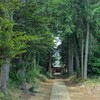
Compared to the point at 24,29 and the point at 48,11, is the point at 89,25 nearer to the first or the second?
the point at 48,11

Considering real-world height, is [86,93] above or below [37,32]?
below

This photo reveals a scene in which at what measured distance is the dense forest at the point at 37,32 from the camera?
9.51 metres

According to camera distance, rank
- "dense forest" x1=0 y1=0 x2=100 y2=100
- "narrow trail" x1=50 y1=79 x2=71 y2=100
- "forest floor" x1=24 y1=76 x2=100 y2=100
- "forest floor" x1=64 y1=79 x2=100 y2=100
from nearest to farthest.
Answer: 1. "dense forest" x1=0 y1=0 x2=100 y2=100
2. "narrow trail" x1=50 y1=79 x2=71 y2=100
3. "forest floor" x1=24 y1=76 x2=100 y2=100
4. "forest floor" x1=64 y1=79 x2=100 y2=100

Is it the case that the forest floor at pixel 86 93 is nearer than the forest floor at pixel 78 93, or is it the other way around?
the forest floor at pixel 78 93

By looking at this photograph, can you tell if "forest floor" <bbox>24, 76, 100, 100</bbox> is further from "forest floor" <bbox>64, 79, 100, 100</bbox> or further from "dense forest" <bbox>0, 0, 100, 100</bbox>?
"dense forest" <bbox>0, 0, 100, 100</bbox>

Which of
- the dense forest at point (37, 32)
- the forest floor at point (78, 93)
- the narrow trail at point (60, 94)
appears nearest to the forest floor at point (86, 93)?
the forest floor at point (78, 93)

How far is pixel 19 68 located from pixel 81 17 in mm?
10427

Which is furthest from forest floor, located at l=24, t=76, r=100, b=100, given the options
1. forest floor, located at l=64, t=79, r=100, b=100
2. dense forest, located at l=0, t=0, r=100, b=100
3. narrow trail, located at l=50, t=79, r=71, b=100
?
dense forest, located at l=0, t=0, r=100, b=100

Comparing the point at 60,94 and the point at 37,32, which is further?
the point at 60,94

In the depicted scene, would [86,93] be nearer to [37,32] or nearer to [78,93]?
[78,93]

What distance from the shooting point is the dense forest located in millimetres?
9508

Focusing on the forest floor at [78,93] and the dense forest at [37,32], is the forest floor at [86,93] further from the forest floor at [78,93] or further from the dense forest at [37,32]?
the dense forest at [37,32]

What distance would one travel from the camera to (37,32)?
58.6 ft

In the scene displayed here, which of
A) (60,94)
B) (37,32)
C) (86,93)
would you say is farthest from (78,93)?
(37,32)
